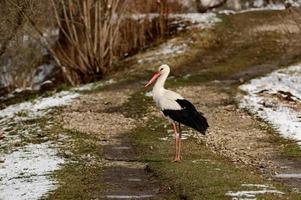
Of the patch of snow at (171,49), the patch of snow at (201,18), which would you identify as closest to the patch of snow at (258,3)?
the patch of snow at (201,18)

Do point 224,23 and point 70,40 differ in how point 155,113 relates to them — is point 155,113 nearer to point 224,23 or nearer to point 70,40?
point 70,40

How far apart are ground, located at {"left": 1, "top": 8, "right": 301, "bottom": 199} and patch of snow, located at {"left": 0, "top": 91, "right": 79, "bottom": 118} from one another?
57 centimetres

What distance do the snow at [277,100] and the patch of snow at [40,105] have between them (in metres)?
6.35

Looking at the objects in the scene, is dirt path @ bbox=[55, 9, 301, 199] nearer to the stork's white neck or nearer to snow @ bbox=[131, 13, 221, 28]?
snow @ bbox=[131, 13, 221, 28]

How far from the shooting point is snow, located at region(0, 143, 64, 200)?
12578mm

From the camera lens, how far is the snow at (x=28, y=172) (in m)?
12.6

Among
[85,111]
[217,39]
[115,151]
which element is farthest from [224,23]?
[115,151]

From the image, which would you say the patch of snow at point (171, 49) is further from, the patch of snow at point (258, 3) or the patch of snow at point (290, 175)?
the patch of snow at point (290, 175)

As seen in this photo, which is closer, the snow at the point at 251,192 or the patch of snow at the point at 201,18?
the snow at the point at 251,192

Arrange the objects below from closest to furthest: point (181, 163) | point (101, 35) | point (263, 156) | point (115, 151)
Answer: point (181, 163)
point (263, 156)
point (115, 151)
point (101, 35)

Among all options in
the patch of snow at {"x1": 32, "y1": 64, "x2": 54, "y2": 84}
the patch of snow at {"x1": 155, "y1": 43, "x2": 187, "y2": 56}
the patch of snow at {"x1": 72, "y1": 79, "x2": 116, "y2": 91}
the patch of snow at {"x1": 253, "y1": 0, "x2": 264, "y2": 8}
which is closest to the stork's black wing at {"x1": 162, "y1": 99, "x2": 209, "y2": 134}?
the patch of snow at {"x1": 72, "y1": 79, "x2": 116, "y2": 91}

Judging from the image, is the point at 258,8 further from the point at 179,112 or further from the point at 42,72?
the point at 179,112

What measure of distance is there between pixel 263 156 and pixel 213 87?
42.1ft

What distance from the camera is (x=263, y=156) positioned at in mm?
15664
